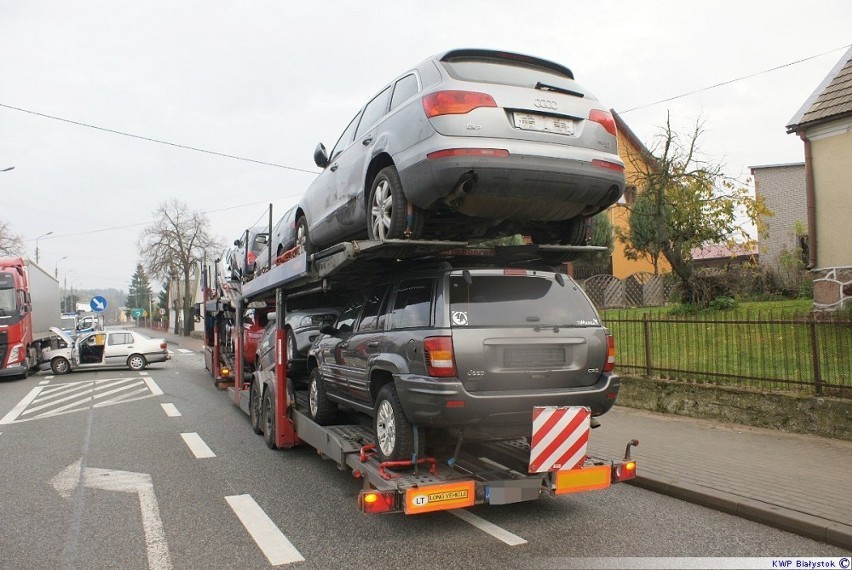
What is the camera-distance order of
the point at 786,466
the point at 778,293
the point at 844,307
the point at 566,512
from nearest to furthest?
1. the point at 566,512
2. the point at 786,466
3. the point at 844,307
4. the point at 778,293

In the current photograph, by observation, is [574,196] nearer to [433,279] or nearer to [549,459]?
[433,279]

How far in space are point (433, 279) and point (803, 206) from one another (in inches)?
1220

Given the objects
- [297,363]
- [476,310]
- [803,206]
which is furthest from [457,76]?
[803,206]

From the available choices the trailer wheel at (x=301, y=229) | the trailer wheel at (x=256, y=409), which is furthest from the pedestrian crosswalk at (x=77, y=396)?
the trailer wheel at (x=301, y=229)

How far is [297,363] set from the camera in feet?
26.2

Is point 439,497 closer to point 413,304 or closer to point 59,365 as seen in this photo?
point 413,304

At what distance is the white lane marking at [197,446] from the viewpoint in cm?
793

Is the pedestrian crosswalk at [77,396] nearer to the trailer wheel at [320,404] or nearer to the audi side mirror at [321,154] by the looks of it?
the trailer wheel at [320,404]

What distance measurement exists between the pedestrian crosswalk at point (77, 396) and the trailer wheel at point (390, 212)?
8542 mm

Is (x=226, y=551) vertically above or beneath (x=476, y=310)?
beneath

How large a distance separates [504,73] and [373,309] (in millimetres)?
2301

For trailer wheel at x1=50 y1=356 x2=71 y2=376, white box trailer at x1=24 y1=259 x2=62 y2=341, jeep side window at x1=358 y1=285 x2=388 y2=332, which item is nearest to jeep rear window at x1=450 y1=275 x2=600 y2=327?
jeep side window at x1=358 y1=285 x2=388 y2=332

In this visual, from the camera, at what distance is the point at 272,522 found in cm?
521

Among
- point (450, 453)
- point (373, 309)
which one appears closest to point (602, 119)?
point (373, 309)
